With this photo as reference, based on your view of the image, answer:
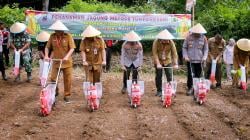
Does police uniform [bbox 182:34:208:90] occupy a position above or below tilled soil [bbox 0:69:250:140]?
above

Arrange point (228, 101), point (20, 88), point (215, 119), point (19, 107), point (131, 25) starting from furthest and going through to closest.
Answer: point (131, 25)
point (20, 88)
point (228, 101)
point (19, 107)
point (215, 119)

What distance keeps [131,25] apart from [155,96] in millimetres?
5622

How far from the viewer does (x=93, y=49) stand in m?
12.1

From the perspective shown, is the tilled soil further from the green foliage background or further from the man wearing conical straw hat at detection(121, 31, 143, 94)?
the green foliage background

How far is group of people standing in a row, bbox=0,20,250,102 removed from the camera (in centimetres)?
1182

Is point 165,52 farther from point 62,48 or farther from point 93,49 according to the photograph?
point 62,48

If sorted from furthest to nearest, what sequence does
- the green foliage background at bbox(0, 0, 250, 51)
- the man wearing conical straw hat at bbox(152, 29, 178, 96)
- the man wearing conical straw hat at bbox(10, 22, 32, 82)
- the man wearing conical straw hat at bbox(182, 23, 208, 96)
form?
the green foliage background at bbox(0, 0, 250, 51) → the man wearing conical straw hat at bbox(10, 22, 32, 82) → the man wearing conical straw hat at bbox(182, 23, 208, 96) → the man wearing conical straw hat at bbox(152, 29, 178, 96)

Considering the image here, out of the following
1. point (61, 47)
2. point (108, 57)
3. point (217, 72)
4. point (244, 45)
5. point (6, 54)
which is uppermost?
point (61, 47)

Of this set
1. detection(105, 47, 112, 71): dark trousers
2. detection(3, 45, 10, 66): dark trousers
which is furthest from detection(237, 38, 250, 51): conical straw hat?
detection(3, 45, 10, 66): dark trousers

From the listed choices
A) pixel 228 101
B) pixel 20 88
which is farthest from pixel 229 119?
pixel 20 88

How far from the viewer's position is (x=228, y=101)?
13.0m

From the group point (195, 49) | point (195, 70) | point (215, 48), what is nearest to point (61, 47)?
point (195, 49)

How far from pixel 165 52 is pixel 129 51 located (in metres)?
0.85

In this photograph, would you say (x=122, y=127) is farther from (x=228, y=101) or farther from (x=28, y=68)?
(x=28, y=68)
